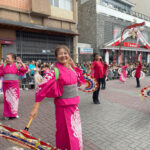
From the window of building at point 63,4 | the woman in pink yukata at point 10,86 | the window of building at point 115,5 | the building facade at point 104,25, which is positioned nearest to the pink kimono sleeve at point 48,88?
the woman in pink yukata at point 10,86

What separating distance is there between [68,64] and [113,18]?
23183 mm

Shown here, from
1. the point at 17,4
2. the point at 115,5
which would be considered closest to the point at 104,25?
the point at 115,5

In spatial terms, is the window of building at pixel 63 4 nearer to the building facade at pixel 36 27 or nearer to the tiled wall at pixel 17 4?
the building facade at pixel 36 27

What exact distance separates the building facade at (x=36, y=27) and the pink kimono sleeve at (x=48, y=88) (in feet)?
37.1

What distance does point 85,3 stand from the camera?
932 inches

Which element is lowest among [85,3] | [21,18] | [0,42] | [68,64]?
[68,64]

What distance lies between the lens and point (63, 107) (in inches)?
94.0

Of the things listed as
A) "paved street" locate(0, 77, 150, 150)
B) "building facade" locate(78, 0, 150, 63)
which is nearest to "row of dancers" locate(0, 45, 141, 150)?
"paved street" locate(0, 77, 150, 150)

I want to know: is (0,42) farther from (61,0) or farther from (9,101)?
(9,101)

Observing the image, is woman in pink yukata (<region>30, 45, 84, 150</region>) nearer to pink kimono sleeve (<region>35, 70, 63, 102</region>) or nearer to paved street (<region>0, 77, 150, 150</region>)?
pink kimono sleeve (<region>35, 70, 63, 102</region>)

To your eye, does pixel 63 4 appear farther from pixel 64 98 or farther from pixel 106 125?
pixel 64 98

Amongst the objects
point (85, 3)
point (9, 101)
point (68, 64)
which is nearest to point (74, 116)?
point (68, 64)

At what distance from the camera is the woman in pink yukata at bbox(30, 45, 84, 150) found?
2281 millimetres

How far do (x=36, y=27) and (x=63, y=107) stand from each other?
12.6m
